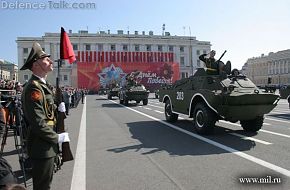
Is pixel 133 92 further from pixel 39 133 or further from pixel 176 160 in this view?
pixel 39 133

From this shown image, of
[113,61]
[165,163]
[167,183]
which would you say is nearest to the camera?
[167,183]

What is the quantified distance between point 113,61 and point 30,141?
8661cm

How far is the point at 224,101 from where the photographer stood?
10055 millimetres

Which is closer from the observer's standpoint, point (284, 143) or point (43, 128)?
point (43, 128)

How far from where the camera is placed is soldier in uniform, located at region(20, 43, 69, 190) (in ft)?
12.3

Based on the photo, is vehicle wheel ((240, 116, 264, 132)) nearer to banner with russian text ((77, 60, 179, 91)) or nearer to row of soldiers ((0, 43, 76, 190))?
row of soldiers ((0, 43, 76, 190))

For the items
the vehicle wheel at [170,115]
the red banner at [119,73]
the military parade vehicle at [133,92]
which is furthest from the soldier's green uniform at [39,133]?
the red banner at [119,73]

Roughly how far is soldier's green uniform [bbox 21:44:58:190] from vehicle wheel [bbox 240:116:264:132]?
8352 millimetres

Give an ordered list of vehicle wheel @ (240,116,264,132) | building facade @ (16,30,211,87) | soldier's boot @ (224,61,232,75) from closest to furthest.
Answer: vehicle wheel @ (240,116,264,132) → soldier's boot @ (224,61,232,75) → building facade @ (16,30,211,87)

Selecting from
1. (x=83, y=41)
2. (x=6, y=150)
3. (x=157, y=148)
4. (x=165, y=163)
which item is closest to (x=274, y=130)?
(x=157, y=148)

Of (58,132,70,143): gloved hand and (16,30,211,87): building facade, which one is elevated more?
(16,30,211,87): building facade

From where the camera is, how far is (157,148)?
8.88 meters

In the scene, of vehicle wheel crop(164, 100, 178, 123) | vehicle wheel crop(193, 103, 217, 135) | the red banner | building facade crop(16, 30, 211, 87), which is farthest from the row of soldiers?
building facade crop(16, 30, 211, 87)

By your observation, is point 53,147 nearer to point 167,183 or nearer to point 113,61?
point 167,183
